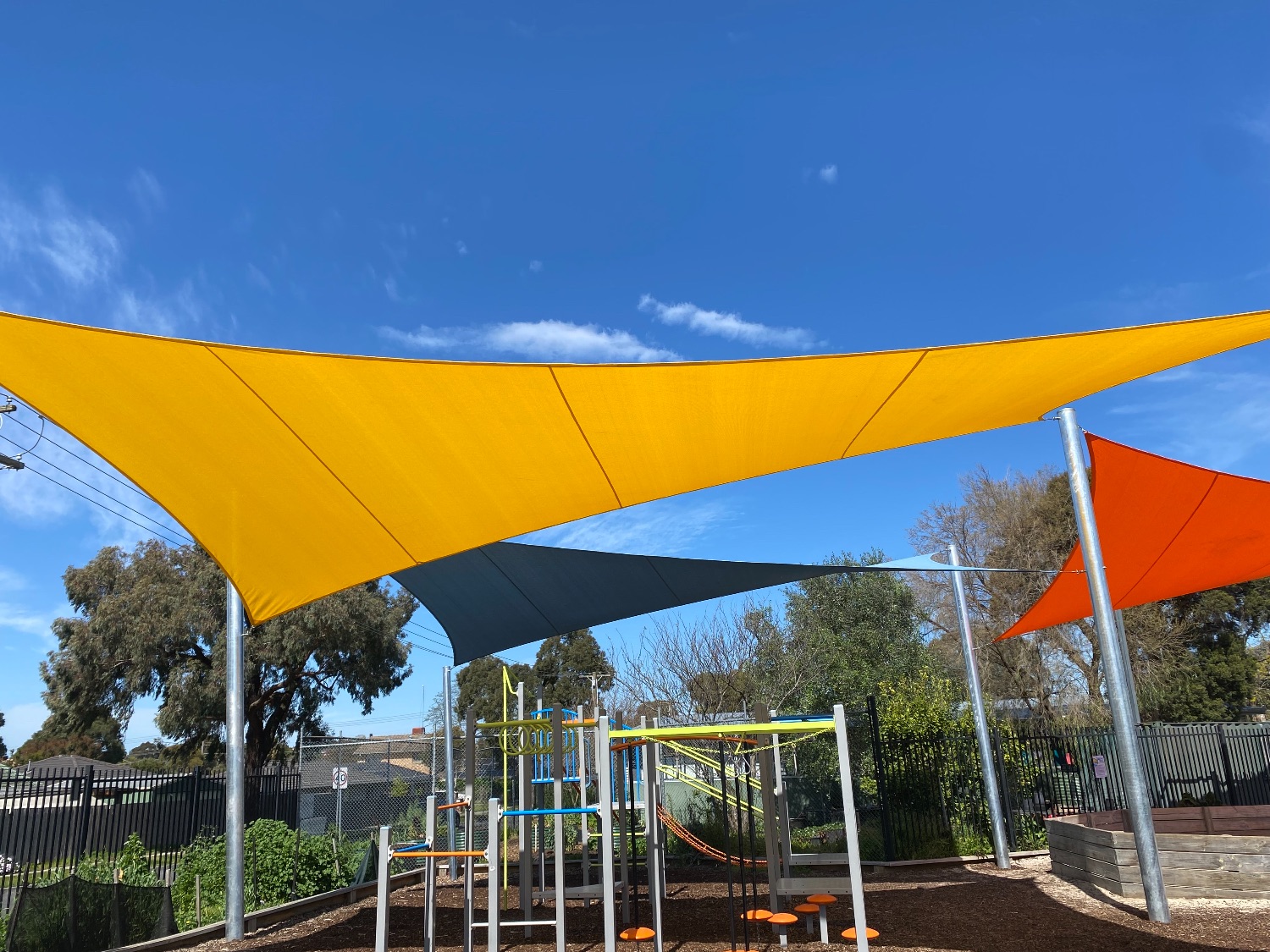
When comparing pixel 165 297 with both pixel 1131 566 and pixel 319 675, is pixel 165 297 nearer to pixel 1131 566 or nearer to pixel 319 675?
pixel 1131 566

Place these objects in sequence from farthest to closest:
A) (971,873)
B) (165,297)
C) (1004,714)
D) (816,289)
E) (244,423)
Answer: (1004,714) → (816,289) → (971,873) → (165,297) → (244,423)

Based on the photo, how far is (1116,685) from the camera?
585 cm

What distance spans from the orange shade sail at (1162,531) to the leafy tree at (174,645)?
16.8 meters

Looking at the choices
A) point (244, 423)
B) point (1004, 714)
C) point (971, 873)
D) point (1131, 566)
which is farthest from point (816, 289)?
point (1004, 714)

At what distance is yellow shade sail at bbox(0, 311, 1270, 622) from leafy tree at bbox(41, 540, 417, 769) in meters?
16.6

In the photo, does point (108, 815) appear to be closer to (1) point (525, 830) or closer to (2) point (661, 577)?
(1) point (525, 830)

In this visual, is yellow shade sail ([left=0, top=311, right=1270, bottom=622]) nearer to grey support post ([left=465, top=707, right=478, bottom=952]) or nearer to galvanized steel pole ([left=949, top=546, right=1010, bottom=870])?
grey support post ([left=465, top=707, right=478, bottom=952])

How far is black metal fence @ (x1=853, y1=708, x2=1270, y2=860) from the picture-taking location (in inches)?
376

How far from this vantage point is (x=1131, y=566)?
795cm

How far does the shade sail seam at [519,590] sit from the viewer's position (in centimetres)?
723

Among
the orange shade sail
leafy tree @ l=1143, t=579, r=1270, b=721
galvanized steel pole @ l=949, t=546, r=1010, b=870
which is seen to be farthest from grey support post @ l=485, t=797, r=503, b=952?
leafy tree @ l=1143, t=579, r=1270, b=721

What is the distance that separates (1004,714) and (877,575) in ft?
13.5

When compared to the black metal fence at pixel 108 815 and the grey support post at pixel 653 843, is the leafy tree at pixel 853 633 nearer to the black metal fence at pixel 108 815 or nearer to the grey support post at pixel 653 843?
the black metal fence at pixel 108 815

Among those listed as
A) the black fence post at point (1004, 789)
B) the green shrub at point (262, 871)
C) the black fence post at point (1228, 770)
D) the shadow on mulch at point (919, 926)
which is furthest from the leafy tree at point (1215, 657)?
the green shrub at point (262, 871)
